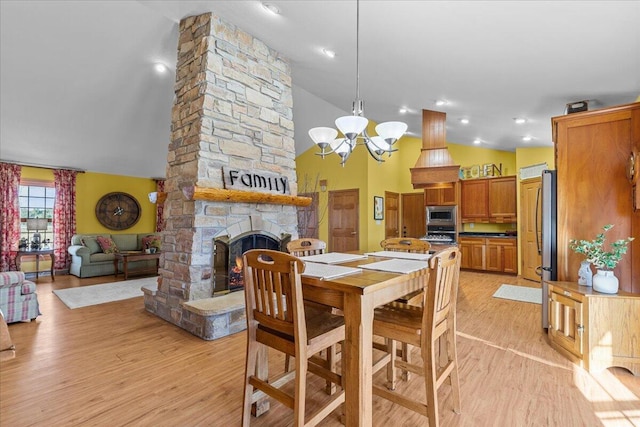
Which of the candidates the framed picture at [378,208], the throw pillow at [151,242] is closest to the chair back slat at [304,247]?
the framed picture at [378,208]

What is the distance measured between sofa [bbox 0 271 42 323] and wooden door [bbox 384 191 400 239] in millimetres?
6253

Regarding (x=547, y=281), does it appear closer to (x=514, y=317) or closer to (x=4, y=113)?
(x=514, y=317)

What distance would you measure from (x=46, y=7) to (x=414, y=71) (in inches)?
169

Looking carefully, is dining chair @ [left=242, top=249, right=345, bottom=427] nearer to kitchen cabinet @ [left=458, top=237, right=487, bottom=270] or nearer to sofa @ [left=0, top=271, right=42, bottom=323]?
sofa @ [left=0, top=271, right=42, bottom=323]

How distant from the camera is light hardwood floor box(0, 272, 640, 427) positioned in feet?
5.70

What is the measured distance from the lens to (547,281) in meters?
2.79

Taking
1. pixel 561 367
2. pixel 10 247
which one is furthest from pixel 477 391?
pixel 10 247

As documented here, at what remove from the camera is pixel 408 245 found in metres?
2.93

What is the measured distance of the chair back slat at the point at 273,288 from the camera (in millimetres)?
1369

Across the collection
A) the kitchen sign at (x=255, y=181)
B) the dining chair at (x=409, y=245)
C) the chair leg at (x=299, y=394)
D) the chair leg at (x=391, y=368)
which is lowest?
the chair leg at (x=391, y=368)

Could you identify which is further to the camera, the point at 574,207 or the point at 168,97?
the point at 168,97

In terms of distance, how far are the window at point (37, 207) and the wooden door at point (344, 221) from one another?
235 inches

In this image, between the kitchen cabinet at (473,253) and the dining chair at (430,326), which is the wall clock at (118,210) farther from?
the kitchen cabinet at (473,253)

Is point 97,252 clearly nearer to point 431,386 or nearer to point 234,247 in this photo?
point 234,247
